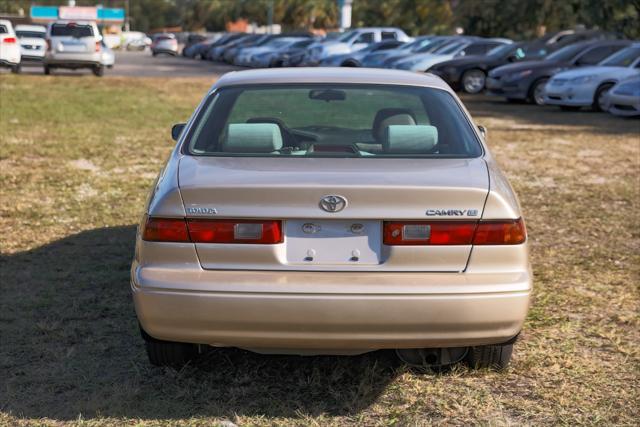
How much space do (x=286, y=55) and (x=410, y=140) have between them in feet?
121

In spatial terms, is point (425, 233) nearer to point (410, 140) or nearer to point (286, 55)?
point (410, 140)

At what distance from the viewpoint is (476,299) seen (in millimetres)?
4102

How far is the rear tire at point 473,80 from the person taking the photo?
87.2 feet

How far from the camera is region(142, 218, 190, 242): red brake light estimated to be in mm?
4188

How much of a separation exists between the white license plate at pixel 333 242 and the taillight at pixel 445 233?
0.22 feet

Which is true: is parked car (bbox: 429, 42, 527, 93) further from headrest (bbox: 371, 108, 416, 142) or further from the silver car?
the silver car

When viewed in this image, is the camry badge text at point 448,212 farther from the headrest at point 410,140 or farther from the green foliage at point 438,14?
the green foliage at point 438,14

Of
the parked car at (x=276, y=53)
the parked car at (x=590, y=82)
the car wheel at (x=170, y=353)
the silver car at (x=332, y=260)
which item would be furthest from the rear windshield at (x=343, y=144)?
the parked car at (x=276, y=53)

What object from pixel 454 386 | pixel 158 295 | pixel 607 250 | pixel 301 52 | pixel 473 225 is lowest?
pixel 301 52

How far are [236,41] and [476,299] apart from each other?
49.6m

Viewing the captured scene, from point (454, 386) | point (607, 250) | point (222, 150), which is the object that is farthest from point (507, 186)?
point (607, 250)

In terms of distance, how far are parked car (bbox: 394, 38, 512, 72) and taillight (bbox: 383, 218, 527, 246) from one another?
78.6ft

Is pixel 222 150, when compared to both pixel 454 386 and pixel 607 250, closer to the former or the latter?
pixel 454 386

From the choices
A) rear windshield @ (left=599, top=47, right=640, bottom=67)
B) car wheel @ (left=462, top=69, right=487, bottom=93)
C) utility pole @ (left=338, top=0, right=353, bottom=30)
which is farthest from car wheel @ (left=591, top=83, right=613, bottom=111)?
utility pole @ (left=338, top=0, right=353, bottom=30)
